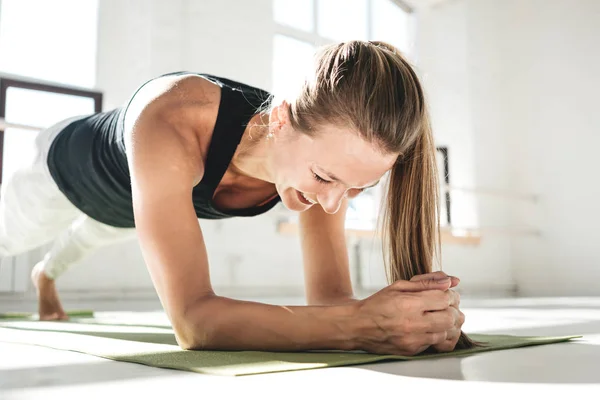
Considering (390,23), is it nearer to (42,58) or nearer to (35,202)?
(42,58)

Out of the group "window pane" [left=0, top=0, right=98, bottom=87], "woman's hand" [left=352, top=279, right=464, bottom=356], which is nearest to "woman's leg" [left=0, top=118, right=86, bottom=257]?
"woman's hand" [left=352, top=279, right=464, bottom=356]

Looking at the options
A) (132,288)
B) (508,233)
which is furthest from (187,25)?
(508,233)

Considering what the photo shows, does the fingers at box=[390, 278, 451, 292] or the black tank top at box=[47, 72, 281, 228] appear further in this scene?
the black tank top at box=[47, 72, 281, 228]

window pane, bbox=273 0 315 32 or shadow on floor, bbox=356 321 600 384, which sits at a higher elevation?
window pane, bbox=273 0 315 32

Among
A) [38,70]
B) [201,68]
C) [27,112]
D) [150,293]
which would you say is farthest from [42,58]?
[150,293]

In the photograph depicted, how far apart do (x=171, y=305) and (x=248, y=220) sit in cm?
362

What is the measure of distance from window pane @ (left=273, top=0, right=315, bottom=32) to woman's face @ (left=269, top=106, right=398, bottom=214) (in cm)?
420

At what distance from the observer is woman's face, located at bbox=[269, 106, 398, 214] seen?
3.53 feet

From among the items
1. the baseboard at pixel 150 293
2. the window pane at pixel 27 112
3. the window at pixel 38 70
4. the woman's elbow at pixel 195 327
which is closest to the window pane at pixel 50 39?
the window at pixel 38 70

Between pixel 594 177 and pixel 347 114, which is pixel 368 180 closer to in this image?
pixel 347 114

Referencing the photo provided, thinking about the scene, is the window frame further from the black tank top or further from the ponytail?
the ponytail

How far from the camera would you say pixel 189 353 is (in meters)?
1.10

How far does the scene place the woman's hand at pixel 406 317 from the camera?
1.05 m

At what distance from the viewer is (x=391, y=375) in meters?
0.89
